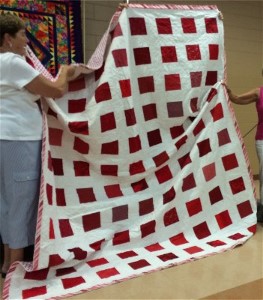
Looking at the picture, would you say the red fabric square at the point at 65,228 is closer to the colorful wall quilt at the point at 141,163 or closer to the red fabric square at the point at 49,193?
the colorful wall quilt at the point at 141,163

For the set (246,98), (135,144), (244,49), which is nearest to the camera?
(135,144)

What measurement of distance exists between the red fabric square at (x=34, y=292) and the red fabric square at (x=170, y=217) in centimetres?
75

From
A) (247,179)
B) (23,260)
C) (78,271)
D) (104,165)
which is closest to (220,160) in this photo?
(247,179)

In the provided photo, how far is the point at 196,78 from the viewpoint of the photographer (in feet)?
7.29

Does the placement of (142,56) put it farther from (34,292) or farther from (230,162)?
(34,292)

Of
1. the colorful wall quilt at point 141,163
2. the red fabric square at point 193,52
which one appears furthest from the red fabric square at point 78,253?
the red fabric square at point 193,52

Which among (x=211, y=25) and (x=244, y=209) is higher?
(x=211, y=25)

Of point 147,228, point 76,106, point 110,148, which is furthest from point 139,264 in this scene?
point 76,106

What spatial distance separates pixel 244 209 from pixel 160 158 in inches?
25.0

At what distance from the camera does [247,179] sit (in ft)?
7.62

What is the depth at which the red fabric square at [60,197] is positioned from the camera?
189 cm

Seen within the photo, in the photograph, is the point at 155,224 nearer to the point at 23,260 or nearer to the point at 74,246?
the point at 74,246

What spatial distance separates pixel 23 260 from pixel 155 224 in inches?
27.7

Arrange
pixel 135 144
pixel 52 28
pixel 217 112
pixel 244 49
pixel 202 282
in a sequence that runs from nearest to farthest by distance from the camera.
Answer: pixel 202 282
pixel 135 144
pixel 217 112
pixel 52 28
pixel 244 49
